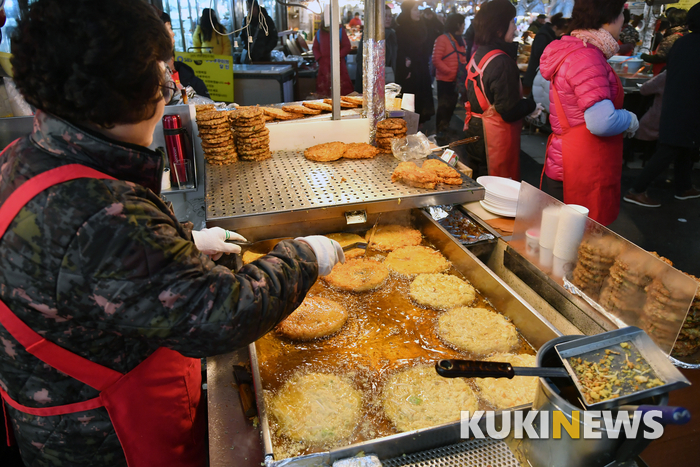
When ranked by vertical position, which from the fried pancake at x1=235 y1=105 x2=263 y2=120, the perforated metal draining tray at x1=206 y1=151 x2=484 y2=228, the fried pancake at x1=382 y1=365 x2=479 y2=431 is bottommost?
the fried pancake at x1=382 y1=365 x2=479 y2=431

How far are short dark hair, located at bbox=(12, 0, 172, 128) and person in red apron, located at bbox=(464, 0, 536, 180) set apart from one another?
148 inches

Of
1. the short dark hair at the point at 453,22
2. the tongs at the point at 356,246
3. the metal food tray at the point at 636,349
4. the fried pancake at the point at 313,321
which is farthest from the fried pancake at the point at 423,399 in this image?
the short dark hair at the point at 453,22

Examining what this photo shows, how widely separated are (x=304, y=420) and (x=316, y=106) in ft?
9.24

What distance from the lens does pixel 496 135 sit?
446 cm

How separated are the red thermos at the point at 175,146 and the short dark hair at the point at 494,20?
295cm

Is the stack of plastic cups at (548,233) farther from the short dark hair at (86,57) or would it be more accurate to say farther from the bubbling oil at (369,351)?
the short dark hair at (86,57)

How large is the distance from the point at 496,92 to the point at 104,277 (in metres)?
4.08

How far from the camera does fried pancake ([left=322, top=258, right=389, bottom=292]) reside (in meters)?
2.21

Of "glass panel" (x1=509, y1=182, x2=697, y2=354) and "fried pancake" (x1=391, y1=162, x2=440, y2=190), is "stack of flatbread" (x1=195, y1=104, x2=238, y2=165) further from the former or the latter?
"glass panel" (x1=509, y1=182, x2=697, y2=354)

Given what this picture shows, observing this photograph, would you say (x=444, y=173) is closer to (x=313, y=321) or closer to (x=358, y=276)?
(x=358, y=276)

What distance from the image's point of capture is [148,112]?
45.5 inches

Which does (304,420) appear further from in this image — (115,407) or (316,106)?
(316,106)

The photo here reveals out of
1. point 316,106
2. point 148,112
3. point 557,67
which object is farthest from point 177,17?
point 148,112

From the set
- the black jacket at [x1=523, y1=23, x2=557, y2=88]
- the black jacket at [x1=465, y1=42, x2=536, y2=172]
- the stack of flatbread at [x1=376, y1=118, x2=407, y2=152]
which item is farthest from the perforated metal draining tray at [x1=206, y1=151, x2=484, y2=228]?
the black jacket at [x1=523, y1=23, x2=557, y2=88]
